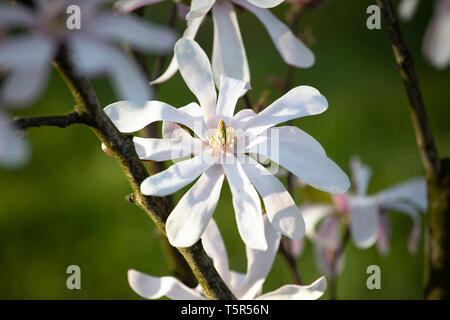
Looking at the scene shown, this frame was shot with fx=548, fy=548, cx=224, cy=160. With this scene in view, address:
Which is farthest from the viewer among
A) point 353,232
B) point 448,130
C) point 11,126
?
point 448,130

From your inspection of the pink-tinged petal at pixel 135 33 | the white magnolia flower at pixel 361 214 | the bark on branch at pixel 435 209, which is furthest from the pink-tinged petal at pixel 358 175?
the pink-tinged petal at pixel 135 33

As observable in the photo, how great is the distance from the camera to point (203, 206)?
1.01ft

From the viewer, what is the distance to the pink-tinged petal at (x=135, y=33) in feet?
0.82

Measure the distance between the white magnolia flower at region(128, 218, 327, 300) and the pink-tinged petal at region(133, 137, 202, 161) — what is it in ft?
0.23

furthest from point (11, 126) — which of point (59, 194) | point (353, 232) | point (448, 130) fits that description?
point (448, 130)

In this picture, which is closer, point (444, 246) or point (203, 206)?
point (203, 206)

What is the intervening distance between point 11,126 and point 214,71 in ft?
0.56

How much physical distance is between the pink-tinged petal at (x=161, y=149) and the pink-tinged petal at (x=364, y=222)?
25 cm

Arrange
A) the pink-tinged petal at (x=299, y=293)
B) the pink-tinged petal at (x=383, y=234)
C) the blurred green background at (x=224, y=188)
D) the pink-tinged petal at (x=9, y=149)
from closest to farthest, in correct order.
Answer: the pink-tinged petal at (x=9, y=149) < the pink-tinged petal at (x=299, y=293) < the pink-tinged petal at (x=383, y=234) < the blurred green background at (x=224, y=188)

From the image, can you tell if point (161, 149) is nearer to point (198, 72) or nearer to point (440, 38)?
point (198, 72)

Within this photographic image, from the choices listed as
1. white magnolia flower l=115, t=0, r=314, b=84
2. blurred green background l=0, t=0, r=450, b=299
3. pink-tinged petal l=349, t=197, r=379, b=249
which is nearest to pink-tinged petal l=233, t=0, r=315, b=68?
white magnolia flower l=115, t=0, r=314, b=84

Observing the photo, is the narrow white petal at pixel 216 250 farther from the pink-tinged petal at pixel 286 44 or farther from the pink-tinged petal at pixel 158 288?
the pink-tinged petal at pixel 286 44

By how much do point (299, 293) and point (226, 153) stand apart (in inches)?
4.1
